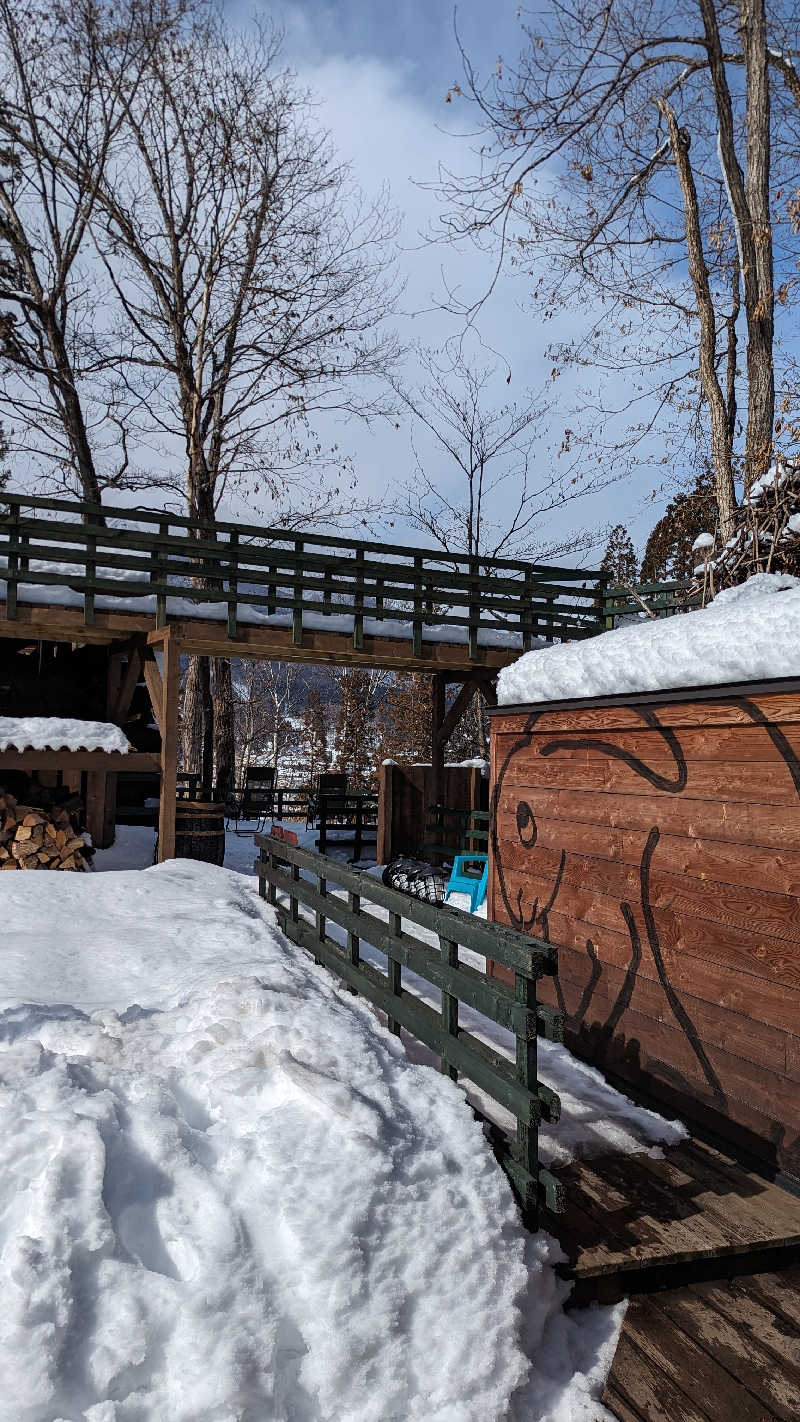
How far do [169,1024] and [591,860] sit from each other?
9.28 feet

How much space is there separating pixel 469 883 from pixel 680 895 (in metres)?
5.28

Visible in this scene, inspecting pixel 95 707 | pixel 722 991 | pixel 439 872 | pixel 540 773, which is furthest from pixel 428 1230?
pixel 95 707

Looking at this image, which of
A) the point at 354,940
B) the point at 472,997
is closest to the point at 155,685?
the point at 354,940

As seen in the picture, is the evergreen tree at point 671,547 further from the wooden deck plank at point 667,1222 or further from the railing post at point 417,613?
the wooden deck plank at point 667,1222

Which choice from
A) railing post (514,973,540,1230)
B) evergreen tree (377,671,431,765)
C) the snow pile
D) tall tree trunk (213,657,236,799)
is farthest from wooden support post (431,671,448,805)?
evergreen tree (377,671,431,765)

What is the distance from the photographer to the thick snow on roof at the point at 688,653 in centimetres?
401

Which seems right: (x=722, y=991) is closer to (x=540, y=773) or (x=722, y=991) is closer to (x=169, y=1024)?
(x=540, y=773)

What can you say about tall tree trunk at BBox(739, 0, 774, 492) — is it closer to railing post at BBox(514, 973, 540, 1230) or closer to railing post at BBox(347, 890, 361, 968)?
railing post at BBox(347, 890, 361, 968)

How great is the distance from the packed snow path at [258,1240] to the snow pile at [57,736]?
582 cm

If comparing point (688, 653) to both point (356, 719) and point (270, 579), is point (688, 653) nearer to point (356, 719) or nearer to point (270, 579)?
point (270, 579)

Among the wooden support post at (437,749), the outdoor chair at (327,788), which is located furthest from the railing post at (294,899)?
the outdoor chair at (327,788)

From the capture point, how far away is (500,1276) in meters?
2.76

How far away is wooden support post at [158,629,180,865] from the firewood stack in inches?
38.1

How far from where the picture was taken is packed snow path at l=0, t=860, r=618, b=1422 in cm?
228
